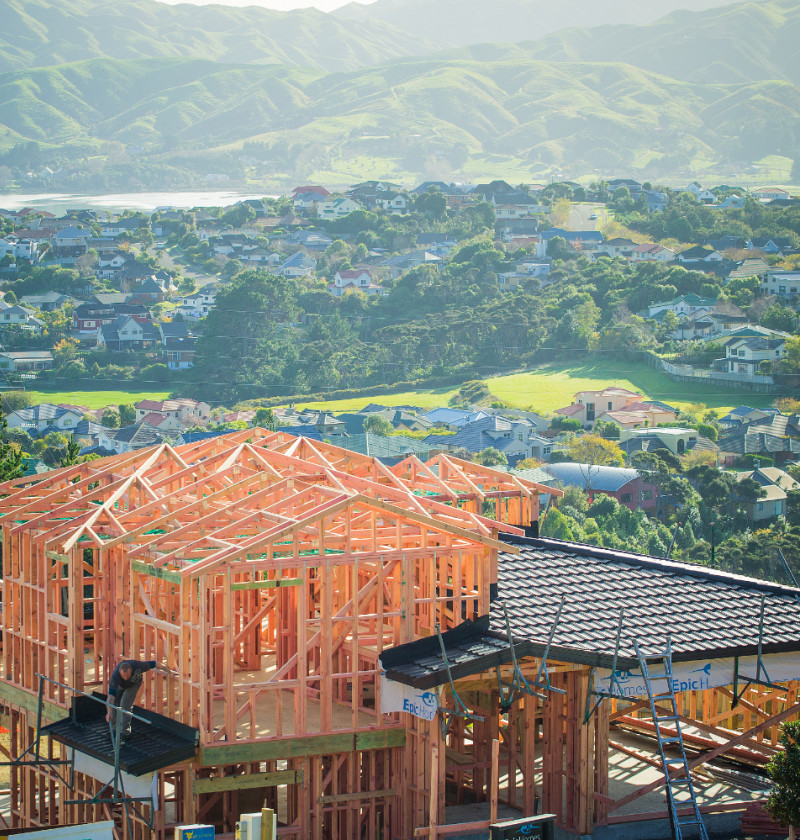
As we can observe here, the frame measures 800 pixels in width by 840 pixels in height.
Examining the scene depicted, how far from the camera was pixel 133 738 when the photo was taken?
16.8 meters

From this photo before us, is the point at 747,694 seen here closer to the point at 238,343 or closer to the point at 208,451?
the point at 208,451

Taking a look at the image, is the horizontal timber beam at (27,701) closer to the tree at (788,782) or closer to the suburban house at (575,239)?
the tree at (788,782)

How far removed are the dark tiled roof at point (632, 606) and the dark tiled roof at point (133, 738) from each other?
429 cm

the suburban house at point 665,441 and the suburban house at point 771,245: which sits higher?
the suburban house at point 771,245

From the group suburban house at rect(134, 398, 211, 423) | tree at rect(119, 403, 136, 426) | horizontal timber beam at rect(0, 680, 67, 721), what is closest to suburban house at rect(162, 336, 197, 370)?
suburban house at rect(134, 398, 211, 423)

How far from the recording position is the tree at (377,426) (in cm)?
8778

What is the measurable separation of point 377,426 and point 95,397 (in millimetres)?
Result: 25916

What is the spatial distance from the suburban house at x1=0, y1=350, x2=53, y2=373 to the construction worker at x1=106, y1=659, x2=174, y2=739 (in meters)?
94.0

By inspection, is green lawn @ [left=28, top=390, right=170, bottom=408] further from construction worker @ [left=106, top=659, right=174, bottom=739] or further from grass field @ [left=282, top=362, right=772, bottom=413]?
construction worker @ [left=106, top=659, right=174, bottom=739]

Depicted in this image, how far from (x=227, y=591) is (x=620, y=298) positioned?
105 meters

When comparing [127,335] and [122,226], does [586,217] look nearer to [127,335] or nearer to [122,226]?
[122,226]

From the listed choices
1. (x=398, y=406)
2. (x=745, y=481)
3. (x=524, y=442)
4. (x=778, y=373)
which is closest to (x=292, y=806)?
(x=745, y=481)

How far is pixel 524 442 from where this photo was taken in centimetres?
8638

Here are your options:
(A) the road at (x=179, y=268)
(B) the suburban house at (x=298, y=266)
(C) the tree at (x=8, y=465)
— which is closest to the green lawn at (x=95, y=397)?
(B) the suburban house at (x=298, y=266)
